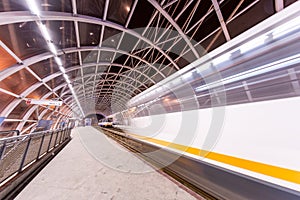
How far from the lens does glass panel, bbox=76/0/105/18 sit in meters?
8.85

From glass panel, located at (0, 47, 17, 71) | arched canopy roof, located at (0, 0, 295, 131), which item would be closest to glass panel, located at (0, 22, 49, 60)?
arched canopy roof, located at (0, 0, 295, 131)

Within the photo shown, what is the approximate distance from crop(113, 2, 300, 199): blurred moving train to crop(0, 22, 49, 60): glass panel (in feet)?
34.1

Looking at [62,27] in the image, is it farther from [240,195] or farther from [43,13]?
[240,195]

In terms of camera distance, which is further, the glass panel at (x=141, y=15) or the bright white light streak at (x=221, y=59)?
the glass panel at (x=141, y=15)

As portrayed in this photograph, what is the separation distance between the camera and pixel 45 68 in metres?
14.4

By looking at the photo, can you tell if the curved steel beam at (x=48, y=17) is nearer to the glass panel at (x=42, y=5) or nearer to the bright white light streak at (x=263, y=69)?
the glass panel at (x=42, y=5)

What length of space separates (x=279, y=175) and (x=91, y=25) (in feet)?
42.3

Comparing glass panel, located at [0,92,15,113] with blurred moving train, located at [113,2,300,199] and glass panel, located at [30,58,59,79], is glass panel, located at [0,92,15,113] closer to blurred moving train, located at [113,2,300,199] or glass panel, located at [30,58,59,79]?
glass panel, located at [30,58,59,79]

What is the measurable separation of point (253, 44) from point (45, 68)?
1702 cm

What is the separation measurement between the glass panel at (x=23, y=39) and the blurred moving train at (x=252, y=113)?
10.4 metres

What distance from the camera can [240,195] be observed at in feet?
10.4

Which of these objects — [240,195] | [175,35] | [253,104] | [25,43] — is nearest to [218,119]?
[253,104]

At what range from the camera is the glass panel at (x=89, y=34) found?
10.8m

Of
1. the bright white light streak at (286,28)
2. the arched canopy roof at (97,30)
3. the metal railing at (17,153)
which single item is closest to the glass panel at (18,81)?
the arched canopy roof at (97,30)
